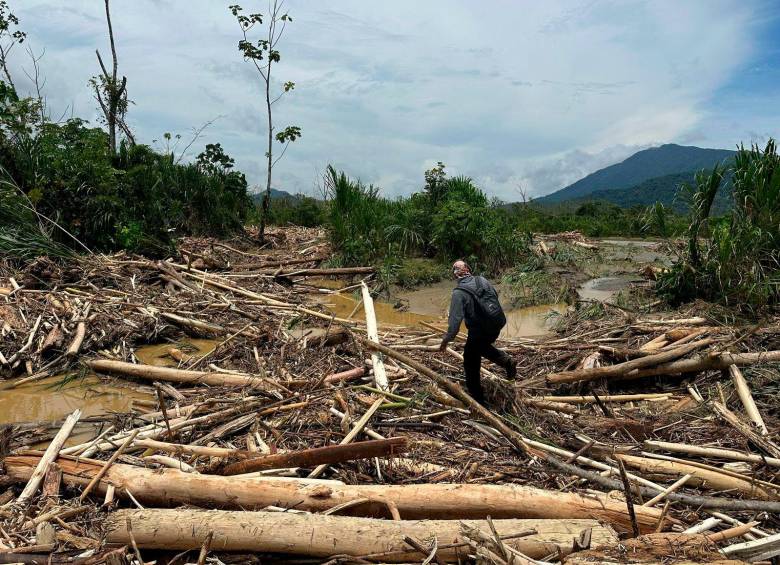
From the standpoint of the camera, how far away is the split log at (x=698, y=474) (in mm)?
3834

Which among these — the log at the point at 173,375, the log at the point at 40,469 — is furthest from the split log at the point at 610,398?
the log at the point at 40,469

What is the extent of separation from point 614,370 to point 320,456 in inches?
133

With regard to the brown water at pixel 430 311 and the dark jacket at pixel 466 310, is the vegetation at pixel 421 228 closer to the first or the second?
the brown water at pixel 430 311

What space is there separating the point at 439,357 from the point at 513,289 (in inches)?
200

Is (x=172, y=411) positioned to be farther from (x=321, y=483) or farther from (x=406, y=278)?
(x=406, y=278)

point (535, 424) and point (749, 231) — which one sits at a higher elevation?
point (749, 231)

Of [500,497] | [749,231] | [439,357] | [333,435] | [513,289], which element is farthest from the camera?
[513,289]

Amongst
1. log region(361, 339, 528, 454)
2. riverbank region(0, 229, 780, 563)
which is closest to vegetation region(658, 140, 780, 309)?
riverbank region(0, 229, 780, 563)

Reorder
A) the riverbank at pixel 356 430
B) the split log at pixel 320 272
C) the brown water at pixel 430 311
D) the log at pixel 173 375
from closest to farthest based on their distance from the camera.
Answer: the riverbank at pixel 356 430 → the log at pixel 173 375 → the brown water at pixel 430 311 → the split log at pixel 320 272

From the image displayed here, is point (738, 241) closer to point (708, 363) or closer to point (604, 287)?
point (708, 363)

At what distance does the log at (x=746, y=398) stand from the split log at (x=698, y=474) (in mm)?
949

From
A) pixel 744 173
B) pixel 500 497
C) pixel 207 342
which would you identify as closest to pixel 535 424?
pixel 500 497

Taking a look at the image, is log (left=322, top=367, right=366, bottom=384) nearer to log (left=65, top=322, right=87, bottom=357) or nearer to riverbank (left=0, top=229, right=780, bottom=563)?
riverbank (left=0, top=229, right=780, bottom=563)

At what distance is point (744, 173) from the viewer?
820 cm
